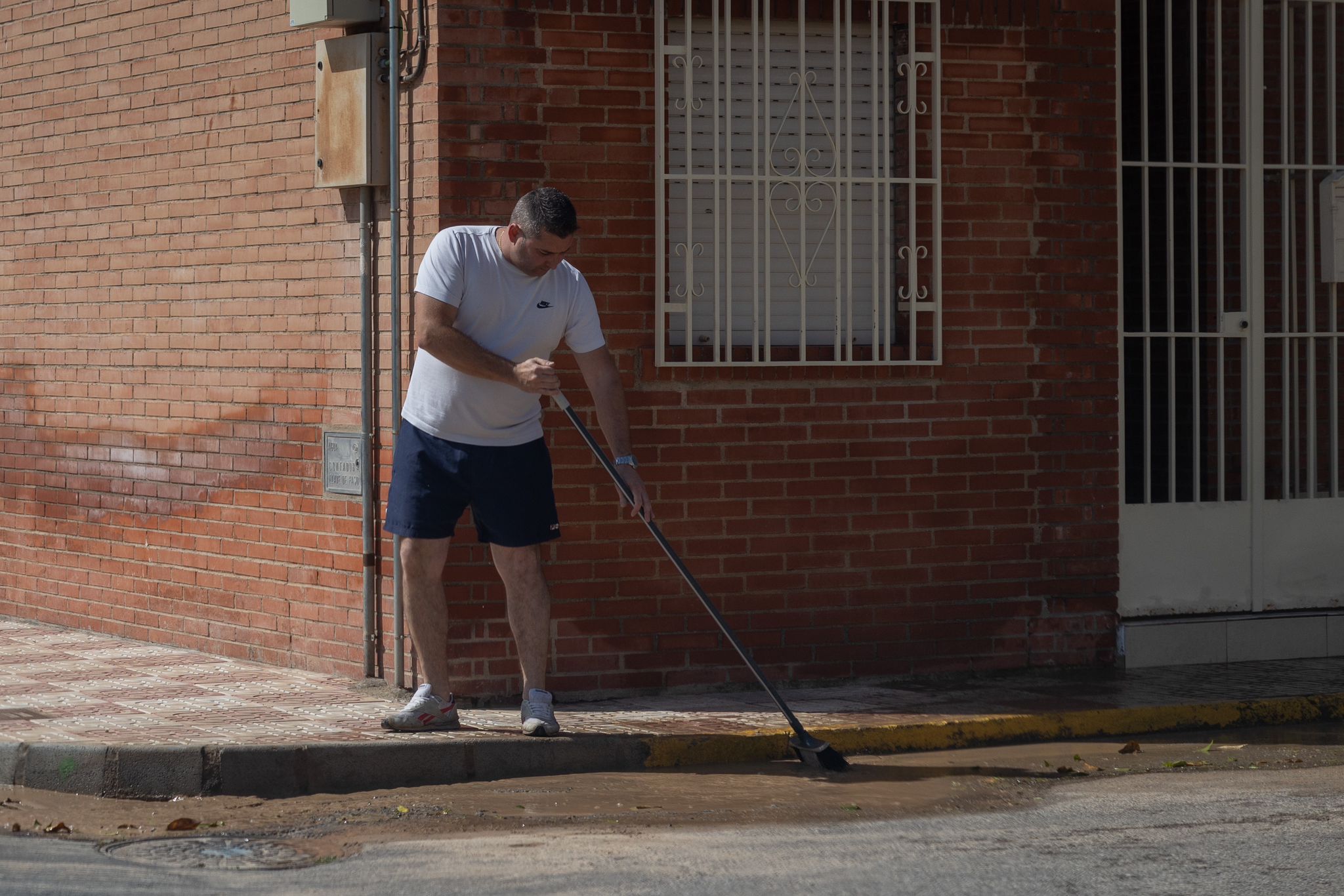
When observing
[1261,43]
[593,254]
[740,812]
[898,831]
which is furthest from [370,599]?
[1261,43]

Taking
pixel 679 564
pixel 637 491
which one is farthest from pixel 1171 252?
pixel 637 491

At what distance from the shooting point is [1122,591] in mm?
8273

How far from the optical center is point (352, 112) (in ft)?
24.4

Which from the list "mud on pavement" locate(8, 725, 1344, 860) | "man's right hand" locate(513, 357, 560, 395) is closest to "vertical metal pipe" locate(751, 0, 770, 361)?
"man's right hand" locate(513, 357, 560, 395)

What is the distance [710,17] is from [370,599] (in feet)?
9.61

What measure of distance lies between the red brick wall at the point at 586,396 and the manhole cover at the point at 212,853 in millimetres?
1980

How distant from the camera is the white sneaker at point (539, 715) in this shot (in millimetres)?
6445

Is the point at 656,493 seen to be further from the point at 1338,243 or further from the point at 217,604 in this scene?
the point at 1338,243

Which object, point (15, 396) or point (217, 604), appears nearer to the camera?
point (217, 604)

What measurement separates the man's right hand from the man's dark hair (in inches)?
18.9

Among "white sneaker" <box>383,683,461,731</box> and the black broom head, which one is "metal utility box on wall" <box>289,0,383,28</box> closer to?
"white sneaker" <box>383,683,461,731</box>

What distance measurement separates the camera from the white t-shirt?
6402 millimetres

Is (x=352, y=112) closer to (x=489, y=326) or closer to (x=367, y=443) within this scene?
(x=367, y=443)

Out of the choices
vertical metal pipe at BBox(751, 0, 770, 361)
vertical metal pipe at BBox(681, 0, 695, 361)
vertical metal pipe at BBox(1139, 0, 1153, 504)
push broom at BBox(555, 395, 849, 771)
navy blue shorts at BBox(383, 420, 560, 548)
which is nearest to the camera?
push broom at BBox(555, 395, 849, 771)
